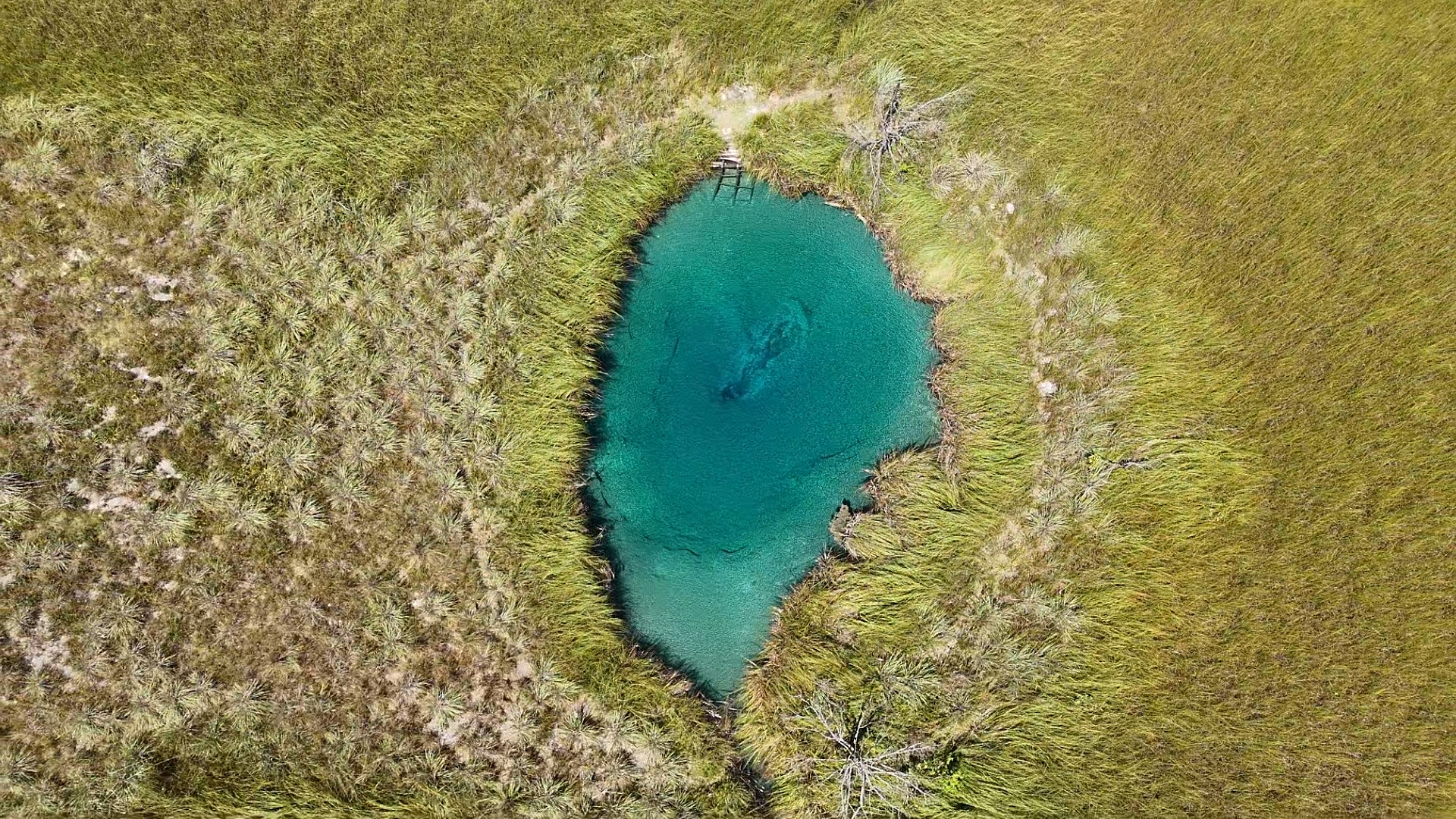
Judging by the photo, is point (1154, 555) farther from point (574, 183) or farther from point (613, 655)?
point (574, 183)

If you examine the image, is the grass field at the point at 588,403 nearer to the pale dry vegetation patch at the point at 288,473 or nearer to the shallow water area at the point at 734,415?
the pale dry vegetation patch at the point at 288,473

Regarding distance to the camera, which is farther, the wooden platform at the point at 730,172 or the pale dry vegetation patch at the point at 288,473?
the wooden platform at the point at 730,172

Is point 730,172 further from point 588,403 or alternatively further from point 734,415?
point 588,403

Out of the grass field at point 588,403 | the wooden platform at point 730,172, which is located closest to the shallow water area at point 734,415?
the wooden platform at point 730,172

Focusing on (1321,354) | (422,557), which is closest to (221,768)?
(422,557)

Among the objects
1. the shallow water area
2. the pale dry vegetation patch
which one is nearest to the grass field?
the pale dry vegetation patch
